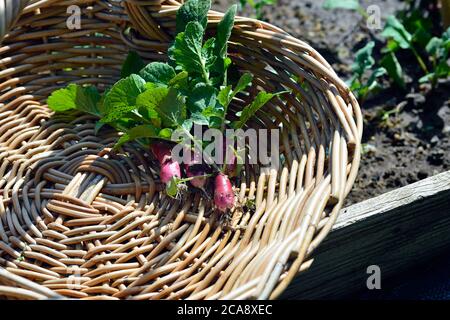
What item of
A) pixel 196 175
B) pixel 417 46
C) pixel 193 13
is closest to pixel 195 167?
pixel 196 175

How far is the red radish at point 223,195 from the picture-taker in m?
1.31

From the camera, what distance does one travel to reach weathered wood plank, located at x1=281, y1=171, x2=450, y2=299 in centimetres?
151

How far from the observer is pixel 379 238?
5.15 feet

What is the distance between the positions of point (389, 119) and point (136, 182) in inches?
35.3

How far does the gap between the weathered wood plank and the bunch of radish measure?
31cm

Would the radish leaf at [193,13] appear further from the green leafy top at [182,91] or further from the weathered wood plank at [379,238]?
the weathered wood plank at [379,238]

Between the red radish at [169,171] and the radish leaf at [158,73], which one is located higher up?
the radish leaf at [158,73]

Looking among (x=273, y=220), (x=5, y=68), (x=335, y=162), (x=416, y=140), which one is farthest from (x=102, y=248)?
(x=416, y=140)
